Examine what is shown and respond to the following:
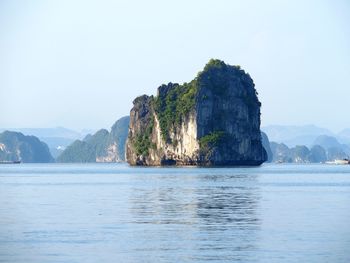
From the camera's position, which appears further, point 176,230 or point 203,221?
point 203,221

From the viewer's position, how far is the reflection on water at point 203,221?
124 ft

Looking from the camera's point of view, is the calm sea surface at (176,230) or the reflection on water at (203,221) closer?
the calm sea surface at (176,230)

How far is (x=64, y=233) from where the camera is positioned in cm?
4294

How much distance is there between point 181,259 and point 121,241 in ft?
19.9

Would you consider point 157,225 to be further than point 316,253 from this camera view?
Yes

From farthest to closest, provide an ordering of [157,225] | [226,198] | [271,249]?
[226,198]
[157,225]
[271,249]

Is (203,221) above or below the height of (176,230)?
above

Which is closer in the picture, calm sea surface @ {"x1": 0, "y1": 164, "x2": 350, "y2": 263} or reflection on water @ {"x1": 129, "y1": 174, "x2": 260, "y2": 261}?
calm sea surface @ {"x1": 0, "y1": 164, "x2": 350, "y2": 263}

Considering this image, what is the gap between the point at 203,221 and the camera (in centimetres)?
4912

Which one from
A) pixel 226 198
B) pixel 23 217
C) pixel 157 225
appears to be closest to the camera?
pixel 157 225

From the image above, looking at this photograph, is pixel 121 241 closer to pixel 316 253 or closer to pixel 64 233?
pixel 64 233

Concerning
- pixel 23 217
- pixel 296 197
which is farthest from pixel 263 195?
pixel 23 217

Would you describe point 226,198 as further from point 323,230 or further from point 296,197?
point 323,230

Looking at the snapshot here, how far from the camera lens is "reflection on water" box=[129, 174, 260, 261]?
37688mm
